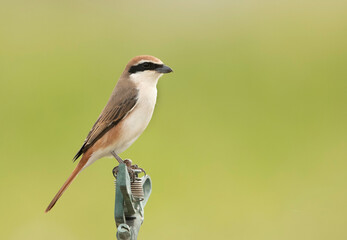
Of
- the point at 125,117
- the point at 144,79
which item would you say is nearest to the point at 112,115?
the point at 125,117

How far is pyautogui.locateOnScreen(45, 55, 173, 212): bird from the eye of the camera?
2.63 metres

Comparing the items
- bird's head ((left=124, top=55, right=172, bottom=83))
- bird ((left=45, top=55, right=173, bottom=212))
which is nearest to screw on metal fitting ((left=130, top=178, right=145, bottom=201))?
bird ((left=45, top=55, right=173, bottom=212))

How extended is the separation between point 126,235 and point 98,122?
1.06 metres

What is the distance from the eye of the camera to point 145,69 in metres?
2.74

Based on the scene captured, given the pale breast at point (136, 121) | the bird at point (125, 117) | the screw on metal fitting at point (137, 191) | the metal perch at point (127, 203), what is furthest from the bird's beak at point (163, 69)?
the screw on metal fitting at point (137, 191)

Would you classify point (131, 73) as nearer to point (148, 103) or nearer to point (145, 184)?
point (148, 103)

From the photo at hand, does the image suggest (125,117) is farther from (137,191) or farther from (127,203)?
(127,203)

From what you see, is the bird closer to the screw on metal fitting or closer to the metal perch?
the metal perch

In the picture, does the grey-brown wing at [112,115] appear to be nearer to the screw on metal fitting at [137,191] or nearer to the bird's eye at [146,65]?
the bird's eye at [146,65]

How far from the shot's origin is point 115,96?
2.78 m

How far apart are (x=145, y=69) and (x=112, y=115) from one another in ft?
0.93

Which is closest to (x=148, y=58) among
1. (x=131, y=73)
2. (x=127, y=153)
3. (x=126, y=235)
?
(x=131, y=73)

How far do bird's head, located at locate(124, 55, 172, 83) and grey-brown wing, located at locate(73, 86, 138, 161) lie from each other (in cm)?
9

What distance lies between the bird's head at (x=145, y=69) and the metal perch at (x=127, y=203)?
70 cm
